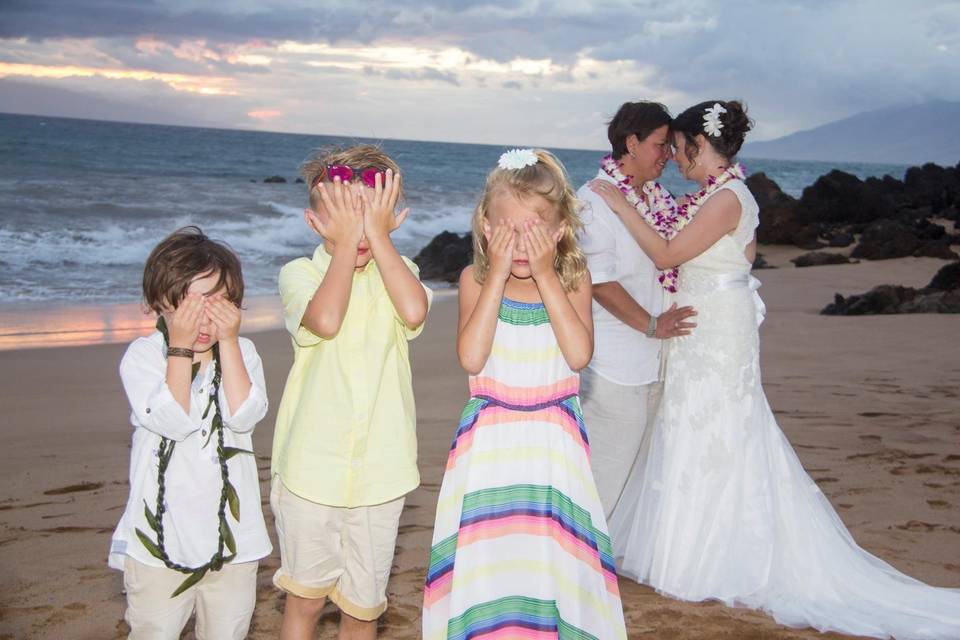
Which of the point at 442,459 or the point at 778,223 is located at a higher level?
the point at 778,223

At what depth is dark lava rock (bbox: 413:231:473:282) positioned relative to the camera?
17953 millimetres

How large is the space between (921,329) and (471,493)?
9469 mm

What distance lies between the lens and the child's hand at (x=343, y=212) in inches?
119

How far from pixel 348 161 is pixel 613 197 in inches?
64.3

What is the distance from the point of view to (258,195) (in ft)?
106

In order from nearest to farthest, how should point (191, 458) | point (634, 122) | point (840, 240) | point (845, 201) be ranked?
point (191, 458)
point (634, 122)
point (840, 240)
point (845, 201)

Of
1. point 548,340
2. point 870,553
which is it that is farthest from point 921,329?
point 548,340

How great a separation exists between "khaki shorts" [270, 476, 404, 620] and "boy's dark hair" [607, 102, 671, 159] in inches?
83.7

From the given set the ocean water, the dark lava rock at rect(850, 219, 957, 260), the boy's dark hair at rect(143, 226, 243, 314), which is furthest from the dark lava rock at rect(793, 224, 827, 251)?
the boy's dark hair at rect(143, 226, 243, 314)

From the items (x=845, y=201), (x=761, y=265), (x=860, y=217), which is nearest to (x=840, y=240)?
(x=761, y=265)

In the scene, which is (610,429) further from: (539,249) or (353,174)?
(353,174)

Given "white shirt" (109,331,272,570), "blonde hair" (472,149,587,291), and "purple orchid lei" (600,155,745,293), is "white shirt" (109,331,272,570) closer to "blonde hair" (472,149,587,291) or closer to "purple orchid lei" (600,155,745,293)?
"blonde hair" (472,149,587,291)

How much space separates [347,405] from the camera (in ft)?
10.2

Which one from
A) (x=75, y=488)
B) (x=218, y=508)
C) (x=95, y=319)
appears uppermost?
(x=218, y=508)
